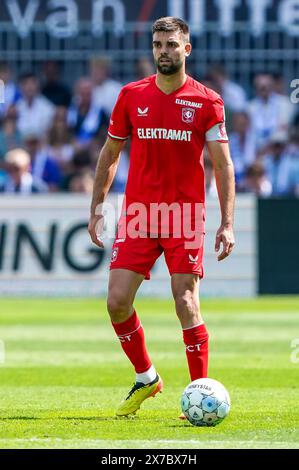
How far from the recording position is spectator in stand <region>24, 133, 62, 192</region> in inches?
762

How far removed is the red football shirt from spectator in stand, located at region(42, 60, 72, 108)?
41.3 ft

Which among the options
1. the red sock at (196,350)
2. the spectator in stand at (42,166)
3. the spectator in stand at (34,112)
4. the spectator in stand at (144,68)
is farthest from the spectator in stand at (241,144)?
the red sock at (196,350)

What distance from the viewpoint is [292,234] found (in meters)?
17.8

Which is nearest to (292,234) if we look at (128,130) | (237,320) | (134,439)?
(237,320)

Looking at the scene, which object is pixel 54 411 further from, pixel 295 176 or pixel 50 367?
pixel 295 176

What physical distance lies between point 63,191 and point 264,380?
950cm

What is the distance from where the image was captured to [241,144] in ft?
63.9

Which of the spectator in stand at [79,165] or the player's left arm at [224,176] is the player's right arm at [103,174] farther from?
the spectator in stand at [79,165]

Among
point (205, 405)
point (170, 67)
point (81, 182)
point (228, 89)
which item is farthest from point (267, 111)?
point (205, 405)

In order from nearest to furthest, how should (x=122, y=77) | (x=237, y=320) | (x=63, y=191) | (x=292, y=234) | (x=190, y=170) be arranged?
1. (x=190, y=170)
2. (x=237, y=320)
3. (x=292, y=234)
4. (x=63, y=191)
5. (x=122, y=77)

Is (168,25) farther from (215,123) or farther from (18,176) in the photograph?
(18,176)

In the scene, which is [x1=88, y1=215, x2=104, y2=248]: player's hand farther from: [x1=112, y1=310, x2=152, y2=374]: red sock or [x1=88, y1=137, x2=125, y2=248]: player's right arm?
[x1=112, y1=310, x2=152, y2=374]: red sock

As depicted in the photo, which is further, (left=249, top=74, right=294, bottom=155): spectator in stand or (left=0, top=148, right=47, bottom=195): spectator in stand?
(left=249, top=74, right=294, bottom=155): spectator in stand

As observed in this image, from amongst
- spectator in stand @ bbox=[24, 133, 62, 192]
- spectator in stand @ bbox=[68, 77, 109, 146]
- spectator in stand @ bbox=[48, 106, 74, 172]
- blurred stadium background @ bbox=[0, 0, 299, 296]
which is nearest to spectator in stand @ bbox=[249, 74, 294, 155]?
blurred stadium background @ bbox=[0, 0, 299, 296]
